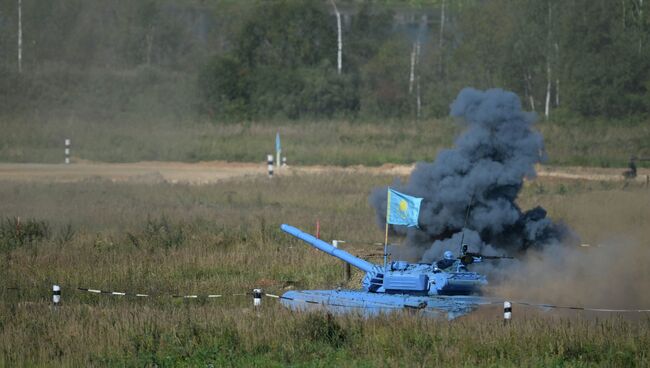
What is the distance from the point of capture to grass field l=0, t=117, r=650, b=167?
164ft

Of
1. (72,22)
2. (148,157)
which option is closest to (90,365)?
(148,157)

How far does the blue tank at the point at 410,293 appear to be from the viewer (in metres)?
19.8

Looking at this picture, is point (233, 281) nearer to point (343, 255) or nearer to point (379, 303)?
point (343, 255)

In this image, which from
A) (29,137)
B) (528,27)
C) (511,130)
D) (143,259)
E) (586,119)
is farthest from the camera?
(528,27)

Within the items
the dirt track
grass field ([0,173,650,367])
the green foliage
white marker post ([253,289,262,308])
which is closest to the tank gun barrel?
grass field ([0,173,650,367])

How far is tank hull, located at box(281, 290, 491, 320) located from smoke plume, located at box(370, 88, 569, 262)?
2.73 m

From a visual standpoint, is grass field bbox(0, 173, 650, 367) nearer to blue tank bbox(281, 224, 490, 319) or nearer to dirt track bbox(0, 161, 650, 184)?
blue tank bbox(281, 224, 490, 319)

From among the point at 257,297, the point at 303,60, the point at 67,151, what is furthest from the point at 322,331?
the point at 303,60

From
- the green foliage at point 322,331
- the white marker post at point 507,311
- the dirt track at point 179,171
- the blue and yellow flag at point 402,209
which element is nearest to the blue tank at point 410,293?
the blue and yellow flag at point 402,209

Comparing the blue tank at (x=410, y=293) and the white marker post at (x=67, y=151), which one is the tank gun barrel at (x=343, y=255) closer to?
the blue tank at (x=410, y=293)

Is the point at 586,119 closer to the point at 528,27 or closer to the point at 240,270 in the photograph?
the point at 528,27

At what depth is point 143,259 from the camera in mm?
25391

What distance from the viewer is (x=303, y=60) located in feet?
225

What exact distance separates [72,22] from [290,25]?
17422mm
